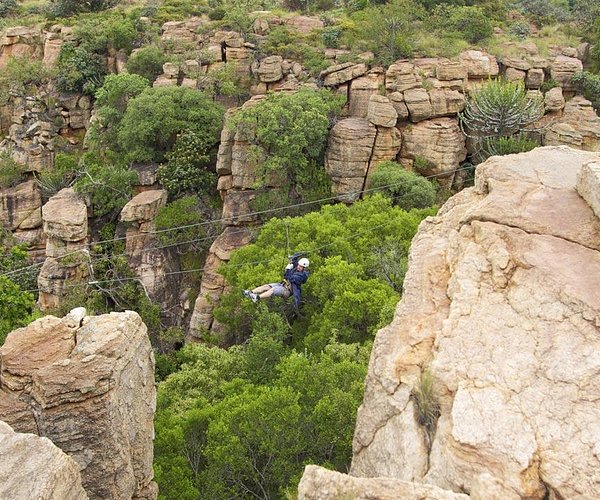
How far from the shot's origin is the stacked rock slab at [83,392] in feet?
27.7

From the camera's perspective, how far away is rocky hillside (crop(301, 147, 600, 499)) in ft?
19.2

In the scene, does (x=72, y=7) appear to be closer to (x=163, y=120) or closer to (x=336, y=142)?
(x=163, y=120)

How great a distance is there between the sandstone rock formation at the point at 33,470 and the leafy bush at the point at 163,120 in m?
23.9

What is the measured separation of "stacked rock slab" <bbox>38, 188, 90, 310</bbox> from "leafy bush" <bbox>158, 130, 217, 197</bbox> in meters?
4.29

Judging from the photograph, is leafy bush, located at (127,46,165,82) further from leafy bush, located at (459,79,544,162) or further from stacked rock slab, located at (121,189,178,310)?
leafy bush, located at (459,79,544,162)

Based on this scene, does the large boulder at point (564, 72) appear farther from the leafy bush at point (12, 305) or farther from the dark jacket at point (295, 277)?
the leafy bush at point (12, 305)

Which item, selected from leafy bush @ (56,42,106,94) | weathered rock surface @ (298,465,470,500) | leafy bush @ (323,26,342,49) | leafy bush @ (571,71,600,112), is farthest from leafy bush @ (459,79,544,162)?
weathered rock surface @ (298,465,470,500)

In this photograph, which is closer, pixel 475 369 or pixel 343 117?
pixel 475 369

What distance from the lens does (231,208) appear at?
27641mm

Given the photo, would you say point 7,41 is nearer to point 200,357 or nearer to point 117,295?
point 117,295

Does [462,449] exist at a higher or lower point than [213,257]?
higher

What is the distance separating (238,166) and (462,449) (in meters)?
23.1

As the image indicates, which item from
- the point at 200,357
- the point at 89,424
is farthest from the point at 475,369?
the point at 200,357

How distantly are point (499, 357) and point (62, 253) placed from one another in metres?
24.5
